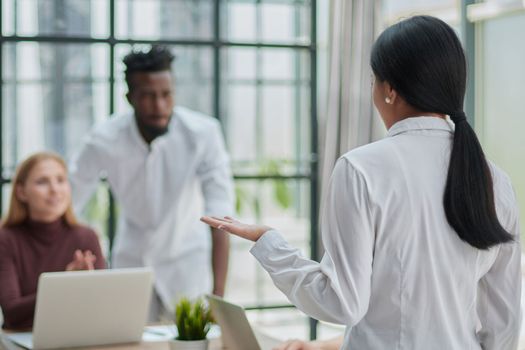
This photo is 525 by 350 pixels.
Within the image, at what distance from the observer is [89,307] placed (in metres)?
2.90

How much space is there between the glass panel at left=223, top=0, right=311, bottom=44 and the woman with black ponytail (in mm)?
3383

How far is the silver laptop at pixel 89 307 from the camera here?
111 inches

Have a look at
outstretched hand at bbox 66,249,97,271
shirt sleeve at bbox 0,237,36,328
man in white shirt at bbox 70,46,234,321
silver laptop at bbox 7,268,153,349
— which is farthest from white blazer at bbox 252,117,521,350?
man in white shirt at bbox 70,46,234,321

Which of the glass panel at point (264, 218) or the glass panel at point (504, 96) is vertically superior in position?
the glass panel at point (504, 96)

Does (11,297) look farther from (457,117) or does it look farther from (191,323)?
(457,117)

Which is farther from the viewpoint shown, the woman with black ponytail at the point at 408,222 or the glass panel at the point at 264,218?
the glass panel at the point at 264,218

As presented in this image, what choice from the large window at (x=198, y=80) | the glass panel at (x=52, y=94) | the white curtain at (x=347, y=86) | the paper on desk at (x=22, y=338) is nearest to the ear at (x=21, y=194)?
Result: the paper on desk at (x=22, y=338)

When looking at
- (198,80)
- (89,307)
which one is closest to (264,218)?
(198,80)

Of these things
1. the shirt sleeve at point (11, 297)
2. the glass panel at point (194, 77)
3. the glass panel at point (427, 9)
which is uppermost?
the glass panel at point (427, 9)

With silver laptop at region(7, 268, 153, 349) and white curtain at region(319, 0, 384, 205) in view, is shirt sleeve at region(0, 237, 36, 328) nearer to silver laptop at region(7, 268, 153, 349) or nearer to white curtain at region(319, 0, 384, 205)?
silver laptop at region(7, 268, 153, 349)

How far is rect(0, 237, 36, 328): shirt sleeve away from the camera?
3.38m

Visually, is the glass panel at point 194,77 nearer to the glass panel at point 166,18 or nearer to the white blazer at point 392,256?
the glass panel at point 166,18

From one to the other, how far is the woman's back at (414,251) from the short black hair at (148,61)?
2.34 m

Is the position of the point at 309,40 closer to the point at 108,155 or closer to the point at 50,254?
the point at 108,155
